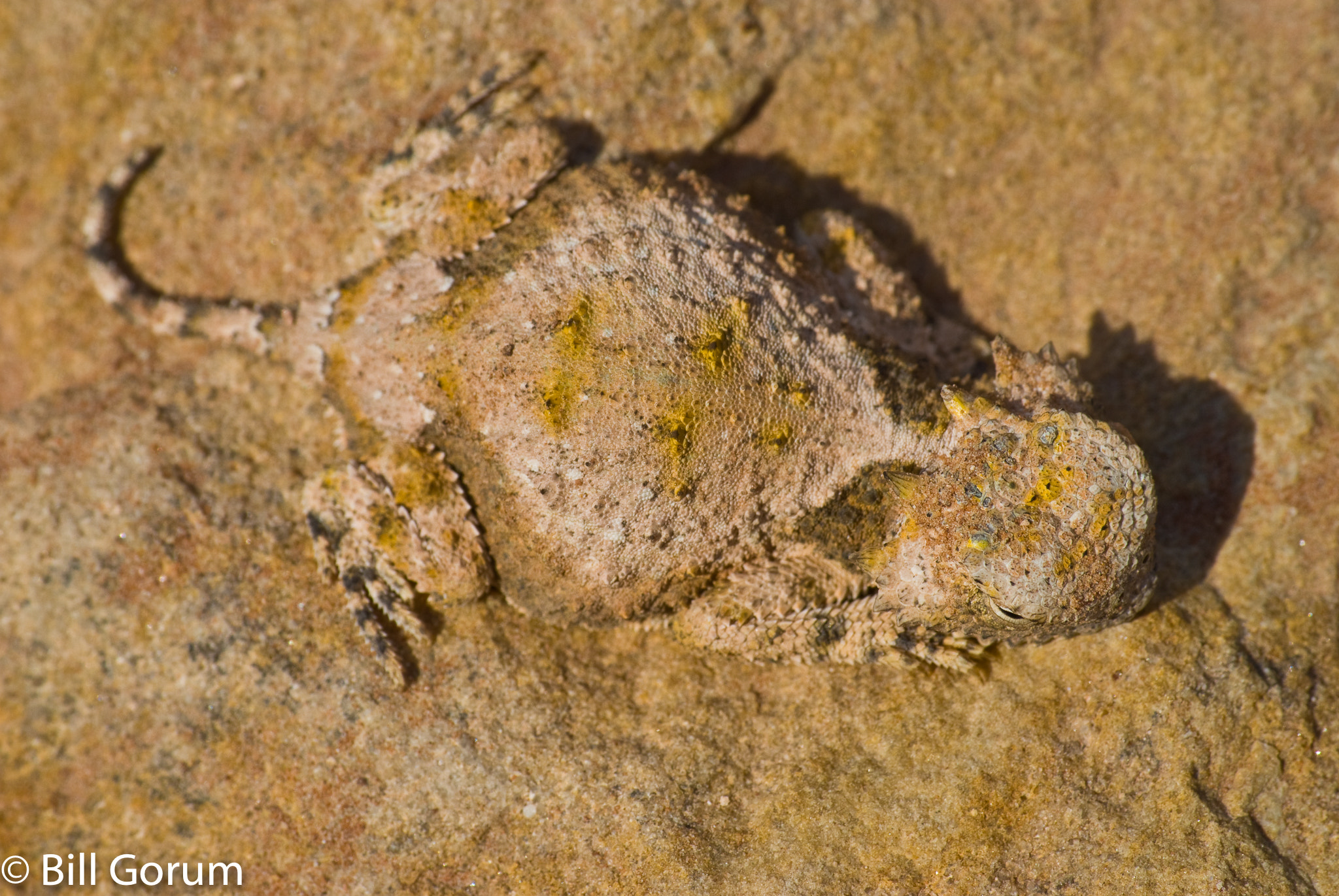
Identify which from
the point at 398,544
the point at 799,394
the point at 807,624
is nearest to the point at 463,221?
the point at 398,544

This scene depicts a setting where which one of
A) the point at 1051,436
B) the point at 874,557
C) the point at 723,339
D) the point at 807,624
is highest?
the point at 1051,436

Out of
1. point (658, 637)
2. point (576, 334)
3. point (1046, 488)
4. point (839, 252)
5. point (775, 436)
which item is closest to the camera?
point (1046, 488)

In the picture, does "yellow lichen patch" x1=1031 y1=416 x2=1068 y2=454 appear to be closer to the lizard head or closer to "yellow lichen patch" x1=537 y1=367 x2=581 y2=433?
the lizard head

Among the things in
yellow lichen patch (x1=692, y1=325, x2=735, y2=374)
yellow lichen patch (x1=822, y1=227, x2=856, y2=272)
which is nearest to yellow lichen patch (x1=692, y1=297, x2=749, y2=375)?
yellow lichen patch (x1=692, y1=325, x2=735, y2=374)

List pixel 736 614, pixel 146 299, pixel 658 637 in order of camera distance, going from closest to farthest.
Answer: pixel 736 614 < pixel 658 637 < pixel 146 299

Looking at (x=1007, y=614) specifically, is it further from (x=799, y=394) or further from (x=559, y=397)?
(x=559, y=397)

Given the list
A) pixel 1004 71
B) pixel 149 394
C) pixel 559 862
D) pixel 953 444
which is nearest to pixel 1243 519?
pixel 953 444
